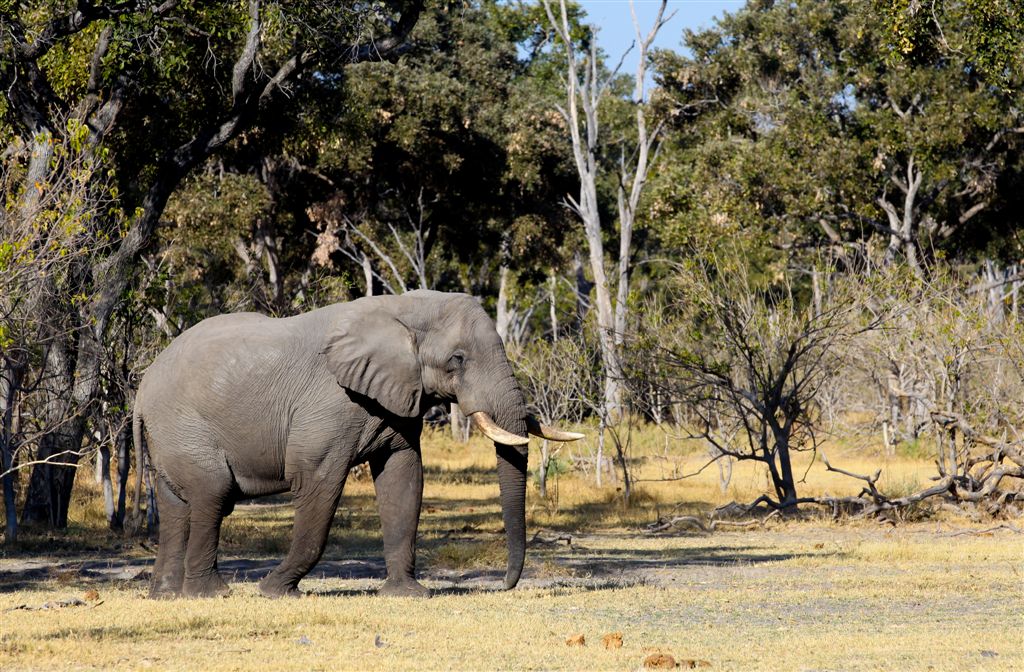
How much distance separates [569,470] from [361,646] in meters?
21.0

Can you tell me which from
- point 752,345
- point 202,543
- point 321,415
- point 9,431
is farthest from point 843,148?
point 202,543

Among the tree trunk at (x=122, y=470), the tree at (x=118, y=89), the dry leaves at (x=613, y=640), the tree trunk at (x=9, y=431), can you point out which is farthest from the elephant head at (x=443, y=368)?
the tree trunk at (x=122, y=470)

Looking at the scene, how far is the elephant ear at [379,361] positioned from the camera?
1190 centimetres

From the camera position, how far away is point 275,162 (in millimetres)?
33000

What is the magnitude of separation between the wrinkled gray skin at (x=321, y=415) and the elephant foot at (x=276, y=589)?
13 millimetres

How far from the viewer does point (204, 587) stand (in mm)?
12281

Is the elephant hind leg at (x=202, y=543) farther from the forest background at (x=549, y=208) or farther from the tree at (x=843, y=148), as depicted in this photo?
the tree at (x=843, y=148)

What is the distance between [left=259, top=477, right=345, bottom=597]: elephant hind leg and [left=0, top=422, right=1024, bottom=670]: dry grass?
25 cm

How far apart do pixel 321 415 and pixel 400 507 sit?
3.53ft

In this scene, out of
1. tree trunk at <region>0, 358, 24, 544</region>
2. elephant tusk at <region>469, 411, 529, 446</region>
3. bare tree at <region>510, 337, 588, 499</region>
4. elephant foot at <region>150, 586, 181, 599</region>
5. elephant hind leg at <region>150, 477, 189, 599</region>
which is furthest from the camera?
bare tree at <region>510, 337, 588, 499</region>

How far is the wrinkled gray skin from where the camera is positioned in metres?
12.0

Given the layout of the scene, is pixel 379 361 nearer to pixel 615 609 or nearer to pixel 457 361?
pixel 457 361

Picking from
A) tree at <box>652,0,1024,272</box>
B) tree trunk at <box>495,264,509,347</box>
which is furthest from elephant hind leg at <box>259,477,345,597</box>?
tree trunk at <box>495,264,509,347</box>

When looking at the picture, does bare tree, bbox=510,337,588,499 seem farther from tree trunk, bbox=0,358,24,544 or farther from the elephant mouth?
the elephant mouth
